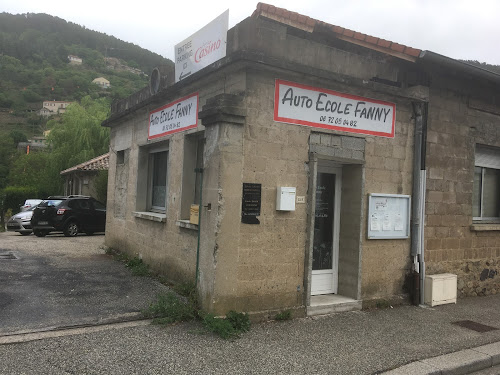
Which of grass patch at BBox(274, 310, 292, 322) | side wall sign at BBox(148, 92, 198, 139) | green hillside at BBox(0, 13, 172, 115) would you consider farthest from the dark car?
green hillside at BBox(0, 13, 172, 115)

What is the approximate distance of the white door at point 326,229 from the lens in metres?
6.64

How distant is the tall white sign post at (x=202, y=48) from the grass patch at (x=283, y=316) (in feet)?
12.4

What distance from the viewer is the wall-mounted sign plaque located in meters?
5.52

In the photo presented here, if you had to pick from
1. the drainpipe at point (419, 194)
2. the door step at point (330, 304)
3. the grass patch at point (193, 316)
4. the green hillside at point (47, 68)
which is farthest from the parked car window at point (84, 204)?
the green hillside at point (47, 68)

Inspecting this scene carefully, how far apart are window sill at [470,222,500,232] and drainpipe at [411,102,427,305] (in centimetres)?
152

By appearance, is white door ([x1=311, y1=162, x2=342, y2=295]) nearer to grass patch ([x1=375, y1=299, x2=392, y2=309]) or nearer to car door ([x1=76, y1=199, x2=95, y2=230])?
grass patch ([x1=375, y1=299, x2=392, y2=309])

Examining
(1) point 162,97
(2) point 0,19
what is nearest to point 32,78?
(2) point 0,19

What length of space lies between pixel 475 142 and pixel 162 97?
6.09 metres

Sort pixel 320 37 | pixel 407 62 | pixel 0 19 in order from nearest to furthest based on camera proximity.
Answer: pixel 320 37 < pixel 407 62 < pixel 0 19

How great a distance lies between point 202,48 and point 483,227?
626 cm

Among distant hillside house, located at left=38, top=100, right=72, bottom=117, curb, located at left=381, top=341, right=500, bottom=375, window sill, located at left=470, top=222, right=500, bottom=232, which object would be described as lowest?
curb, located at left=381, top=341, right=500, bottom=375

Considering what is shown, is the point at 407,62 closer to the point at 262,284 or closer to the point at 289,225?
the point at 289,225

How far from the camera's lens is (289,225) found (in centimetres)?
585

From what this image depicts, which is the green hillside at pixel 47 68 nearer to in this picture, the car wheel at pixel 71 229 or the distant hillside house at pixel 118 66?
the distant hillside house at pixel 118 66
